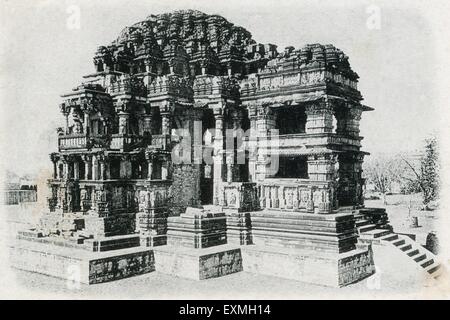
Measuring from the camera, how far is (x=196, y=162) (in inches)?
798

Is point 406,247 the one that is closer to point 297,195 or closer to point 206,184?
Result: point 297,195

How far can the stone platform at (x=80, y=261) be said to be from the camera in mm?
15133

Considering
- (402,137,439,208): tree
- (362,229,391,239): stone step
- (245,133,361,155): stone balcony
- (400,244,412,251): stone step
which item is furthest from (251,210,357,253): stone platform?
(402,137,439,208): tree

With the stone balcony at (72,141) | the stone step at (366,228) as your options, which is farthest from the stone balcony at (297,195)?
the stone balcony at (72,141)

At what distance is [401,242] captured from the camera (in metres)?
18.2

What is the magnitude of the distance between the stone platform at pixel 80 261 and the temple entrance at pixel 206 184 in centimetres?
493

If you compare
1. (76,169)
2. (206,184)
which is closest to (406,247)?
(206,184)

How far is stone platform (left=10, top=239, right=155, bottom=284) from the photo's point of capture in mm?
15133

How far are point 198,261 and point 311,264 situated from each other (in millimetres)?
3810

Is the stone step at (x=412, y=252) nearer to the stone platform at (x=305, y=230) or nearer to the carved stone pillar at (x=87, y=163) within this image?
the stone platform at (x=305, y=230)

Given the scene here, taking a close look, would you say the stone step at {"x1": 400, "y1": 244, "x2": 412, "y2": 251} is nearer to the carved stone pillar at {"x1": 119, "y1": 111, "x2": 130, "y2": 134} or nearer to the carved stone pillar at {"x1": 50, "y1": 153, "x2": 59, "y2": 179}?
the carved stone pillar at {"x1": 119, "y1": 111, "x2": 130, "y2": 134}
